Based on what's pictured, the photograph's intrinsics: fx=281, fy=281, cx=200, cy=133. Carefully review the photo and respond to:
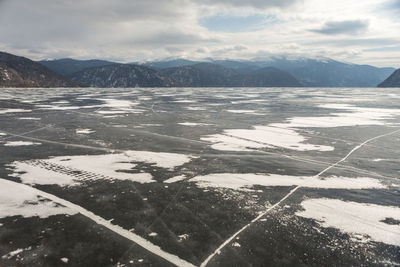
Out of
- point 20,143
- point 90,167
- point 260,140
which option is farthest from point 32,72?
point 90,167

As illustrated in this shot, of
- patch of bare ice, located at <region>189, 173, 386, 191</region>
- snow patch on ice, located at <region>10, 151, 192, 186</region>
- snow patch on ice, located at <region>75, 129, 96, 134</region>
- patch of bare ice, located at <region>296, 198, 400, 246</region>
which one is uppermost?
snow patch on ice, located at <region>75, 129, 96, 134</region>

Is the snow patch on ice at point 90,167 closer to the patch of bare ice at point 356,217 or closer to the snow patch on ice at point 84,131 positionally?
the patch of bare ice at point 356,217

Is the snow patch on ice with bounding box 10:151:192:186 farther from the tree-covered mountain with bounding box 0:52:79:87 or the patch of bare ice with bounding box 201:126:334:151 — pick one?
the tree-covered mountain with bounding box 0:52:79:87

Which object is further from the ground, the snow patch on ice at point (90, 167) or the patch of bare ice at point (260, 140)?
the patch of bare ice at point (260, 140)

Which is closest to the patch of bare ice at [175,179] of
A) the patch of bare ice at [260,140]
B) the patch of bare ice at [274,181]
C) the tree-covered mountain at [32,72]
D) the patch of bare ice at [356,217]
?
the patch of bare ice at [274,181]

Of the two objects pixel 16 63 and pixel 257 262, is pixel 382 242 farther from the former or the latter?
pixel 16 63

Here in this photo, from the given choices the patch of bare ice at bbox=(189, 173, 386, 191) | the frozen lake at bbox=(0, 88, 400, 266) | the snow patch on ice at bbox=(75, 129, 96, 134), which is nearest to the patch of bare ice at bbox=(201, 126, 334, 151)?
the frozen lake at bbox=(0, 88, 400, 266)

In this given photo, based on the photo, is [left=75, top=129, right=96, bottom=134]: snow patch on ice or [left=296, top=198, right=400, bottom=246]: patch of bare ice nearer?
[left=296, top=198, right=400, bottom=246]: patch of bare ice

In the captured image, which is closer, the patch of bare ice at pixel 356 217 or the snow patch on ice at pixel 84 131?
the patch of bare ice at pixel 356 217
